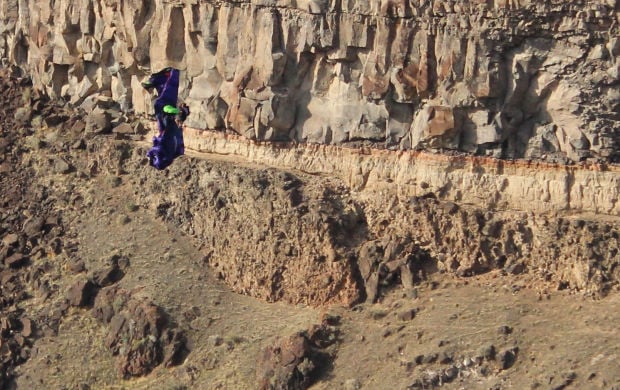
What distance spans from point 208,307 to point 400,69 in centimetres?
728

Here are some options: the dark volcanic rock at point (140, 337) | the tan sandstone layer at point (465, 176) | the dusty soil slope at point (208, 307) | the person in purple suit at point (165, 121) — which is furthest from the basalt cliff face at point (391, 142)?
the person in purple suit at point (165, 121)

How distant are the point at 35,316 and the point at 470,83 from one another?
1232 cm

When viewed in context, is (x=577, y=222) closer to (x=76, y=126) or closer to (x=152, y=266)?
(x=152, y=266)

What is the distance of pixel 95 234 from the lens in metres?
45.8

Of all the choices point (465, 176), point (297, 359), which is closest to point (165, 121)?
point (297, 359)

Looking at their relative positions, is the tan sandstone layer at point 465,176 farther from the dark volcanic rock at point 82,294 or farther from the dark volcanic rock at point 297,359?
the dark volcanic rock at point 82,294

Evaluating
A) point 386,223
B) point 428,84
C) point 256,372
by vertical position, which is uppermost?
point 428,84

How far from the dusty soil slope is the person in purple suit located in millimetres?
3482

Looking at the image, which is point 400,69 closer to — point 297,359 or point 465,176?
point 465,176

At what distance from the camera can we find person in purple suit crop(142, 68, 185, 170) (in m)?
39.7

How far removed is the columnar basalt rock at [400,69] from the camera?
130 ft

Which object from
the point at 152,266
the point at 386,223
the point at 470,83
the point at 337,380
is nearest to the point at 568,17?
the point at 470,83

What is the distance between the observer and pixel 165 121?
40.0 m

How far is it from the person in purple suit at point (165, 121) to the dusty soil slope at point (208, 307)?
3.48m
